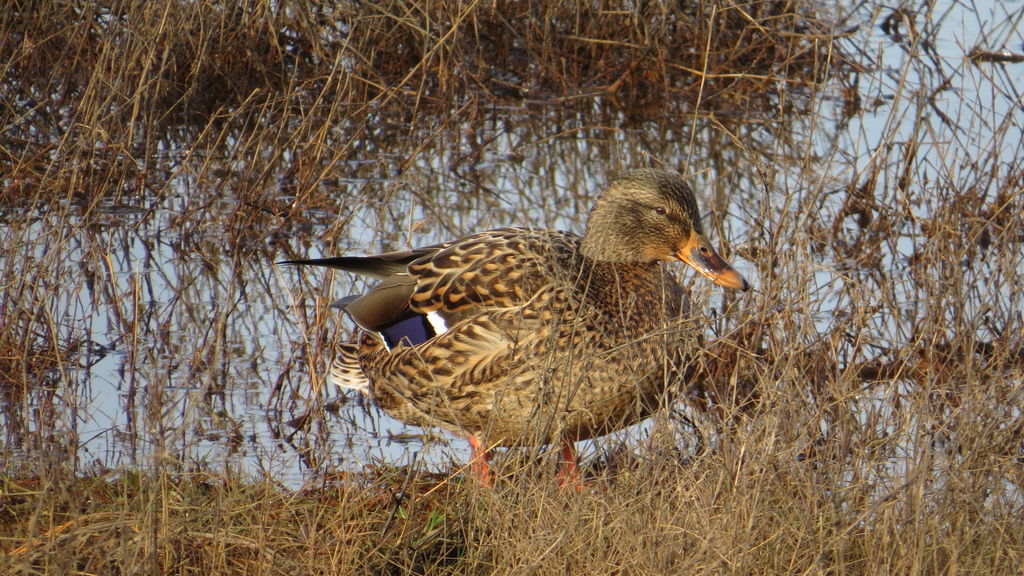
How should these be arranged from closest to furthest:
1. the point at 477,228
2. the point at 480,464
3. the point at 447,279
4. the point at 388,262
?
1. the point at 480,464
2. the point at 447,279
3. the point at 388,262
4. the point at 477,228

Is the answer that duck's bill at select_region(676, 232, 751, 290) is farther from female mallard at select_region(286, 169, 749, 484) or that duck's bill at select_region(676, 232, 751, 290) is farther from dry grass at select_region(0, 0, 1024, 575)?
dry grass at select_region(0, 0, 1024, 575)

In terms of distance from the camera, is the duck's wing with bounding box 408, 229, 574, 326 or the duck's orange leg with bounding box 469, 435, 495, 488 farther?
the duck's wing with bounding box 408, 229, 574, 326

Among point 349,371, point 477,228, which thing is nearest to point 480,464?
point 349,371

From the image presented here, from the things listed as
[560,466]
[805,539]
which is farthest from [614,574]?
[560,466]

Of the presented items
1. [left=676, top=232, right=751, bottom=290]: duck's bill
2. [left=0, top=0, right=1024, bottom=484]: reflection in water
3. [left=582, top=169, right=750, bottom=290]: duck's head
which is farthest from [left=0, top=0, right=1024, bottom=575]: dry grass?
[left=582, top=169, right=750, bottom=290]: duck's head

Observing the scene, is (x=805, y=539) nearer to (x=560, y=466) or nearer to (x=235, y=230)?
(x=560, y=466)

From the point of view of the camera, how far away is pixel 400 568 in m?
4.05

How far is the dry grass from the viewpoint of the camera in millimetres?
3840

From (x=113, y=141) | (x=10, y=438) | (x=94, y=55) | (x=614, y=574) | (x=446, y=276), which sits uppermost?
(x=94, y=55)

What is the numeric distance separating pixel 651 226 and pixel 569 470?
892 mm

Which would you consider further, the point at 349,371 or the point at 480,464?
the point at 349,371

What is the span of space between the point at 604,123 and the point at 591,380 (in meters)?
4.47

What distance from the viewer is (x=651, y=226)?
17.0 ft

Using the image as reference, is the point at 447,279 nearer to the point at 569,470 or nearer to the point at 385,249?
the point at 569,470
